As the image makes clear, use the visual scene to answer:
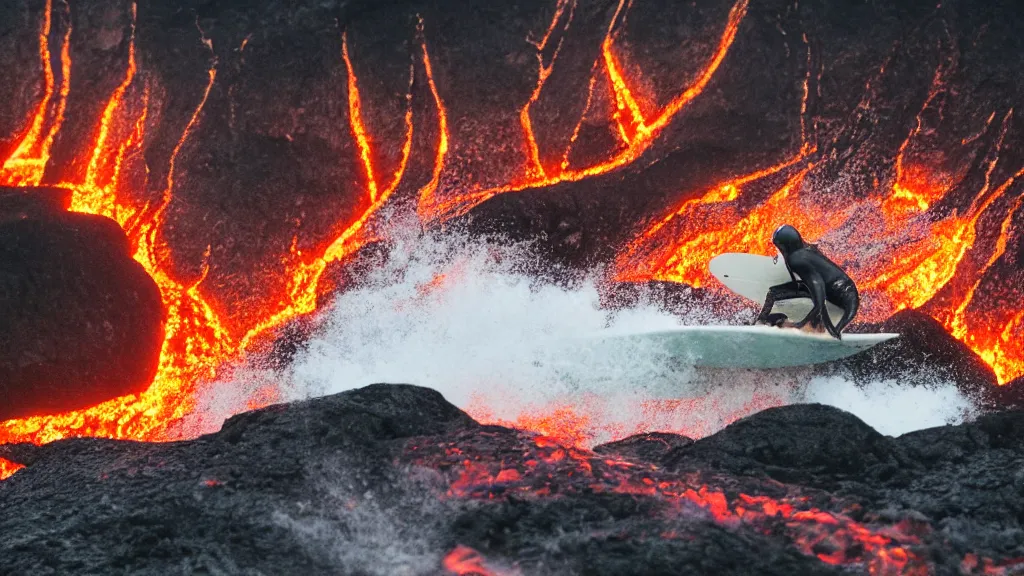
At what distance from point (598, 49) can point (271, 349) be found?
3474mm

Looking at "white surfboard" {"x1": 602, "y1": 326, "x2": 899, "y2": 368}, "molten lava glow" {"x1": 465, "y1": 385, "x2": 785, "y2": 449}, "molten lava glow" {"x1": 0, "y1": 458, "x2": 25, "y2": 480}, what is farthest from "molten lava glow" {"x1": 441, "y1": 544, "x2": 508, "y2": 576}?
"molten lava glow" {"x1": 0, "y1": 458, "x2": 25, "y2": 480}

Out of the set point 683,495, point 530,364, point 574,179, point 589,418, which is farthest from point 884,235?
point 683,495

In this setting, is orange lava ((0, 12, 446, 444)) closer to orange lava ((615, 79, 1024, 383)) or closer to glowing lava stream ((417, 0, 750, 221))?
glowing lava stream ((417, 0, 750, 221))

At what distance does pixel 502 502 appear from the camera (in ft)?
10.9

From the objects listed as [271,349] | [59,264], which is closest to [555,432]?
[271,349]

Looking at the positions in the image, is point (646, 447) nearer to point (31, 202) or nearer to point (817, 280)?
point (817, 280)

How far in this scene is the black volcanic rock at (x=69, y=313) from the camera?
20.3 ft

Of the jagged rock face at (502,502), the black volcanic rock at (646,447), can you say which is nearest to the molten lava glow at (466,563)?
the jagged rock face at (502,502)

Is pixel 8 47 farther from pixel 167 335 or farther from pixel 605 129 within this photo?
pixel 605 129

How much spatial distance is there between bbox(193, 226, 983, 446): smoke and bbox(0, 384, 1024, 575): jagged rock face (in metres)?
2.09

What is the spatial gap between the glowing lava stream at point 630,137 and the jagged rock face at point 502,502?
3336 mm

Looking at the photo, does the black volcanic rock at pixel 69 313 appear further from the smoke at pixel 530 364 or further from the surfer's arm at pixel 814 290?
the surfer's arm at pixel 814 290

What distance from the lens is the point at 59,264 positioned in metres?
6.41

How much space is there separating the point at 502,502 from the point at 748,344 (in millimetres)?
3233
